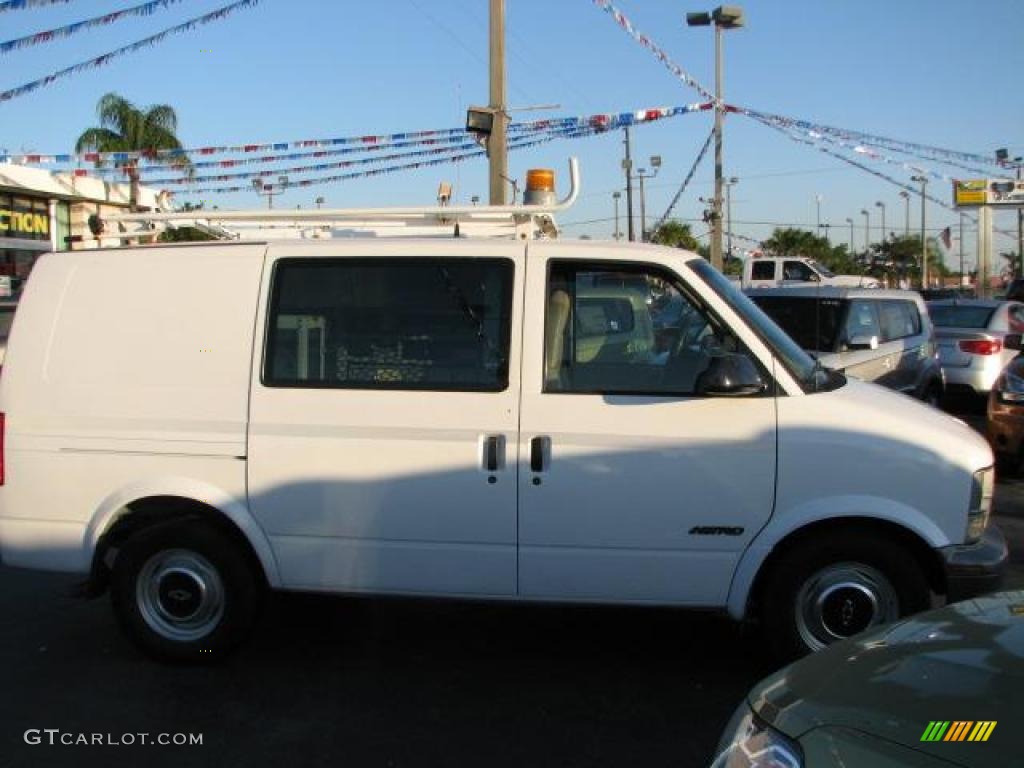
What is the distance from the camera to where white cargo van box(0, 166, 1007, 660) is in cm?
409

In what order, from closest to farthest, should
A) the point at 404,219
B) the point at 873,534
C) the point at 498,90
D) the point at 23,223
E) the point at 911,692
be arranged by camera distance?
1. the point at 911,692
2. the point at 873,534
3. the point at 404,219
4. the point at 498,90
5. the point at 23,223

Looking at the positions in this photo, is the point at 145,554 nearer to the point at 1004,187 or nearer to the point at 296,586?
the point at 296,586

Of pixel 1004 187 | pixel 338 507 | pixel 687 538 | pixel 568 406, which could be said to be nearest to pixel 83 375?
pixel 338 507

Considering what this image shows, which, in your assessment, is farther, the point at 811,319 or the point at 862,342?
the point at 811,319

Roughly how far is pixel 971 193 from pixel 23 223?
4318cm

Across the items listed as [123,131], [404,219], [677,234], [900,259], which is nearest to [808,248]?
[677,234]

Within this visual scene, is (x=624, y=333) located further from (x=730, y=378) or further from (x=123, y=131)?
(x=123, y=131)

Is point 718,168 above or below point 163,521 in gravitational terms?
above

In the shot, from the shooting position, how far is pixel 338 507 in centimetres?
430

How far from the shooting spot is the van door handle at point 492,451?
4164 mm

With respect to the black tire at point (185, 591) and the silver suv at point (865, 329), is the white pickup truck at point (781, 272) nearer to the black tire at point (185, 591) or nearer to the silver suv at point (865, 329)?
the silver suv at point (865, 329)

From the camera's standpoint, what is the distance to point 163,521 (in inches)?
179

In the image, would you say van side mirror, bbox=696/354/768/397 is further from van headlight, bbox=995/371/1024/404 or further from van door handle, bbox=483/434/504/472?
van headlight, bbox=995/371/1024/404

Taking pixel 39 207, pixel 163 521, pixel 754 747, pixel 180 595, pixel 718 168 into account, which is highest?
pixel 718 168
